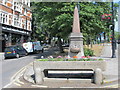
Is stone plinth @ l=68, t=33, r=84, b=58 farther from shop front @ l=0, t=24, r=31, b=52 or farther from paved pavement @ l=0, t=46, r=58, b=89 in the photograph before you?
shop front @ l=0, t=24, r=31, b=52

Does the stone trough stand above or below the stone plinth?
below

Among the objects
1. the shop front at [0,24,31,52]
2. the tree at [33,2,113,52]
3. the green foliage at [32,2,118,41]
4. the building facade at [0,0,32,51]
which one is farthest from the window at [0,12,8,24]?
the tree at [33,2,113,52]

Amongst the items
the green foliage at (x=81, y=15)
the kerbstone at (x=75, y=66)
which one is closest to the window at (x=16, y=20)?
the green foliage at (x=81, y=15)

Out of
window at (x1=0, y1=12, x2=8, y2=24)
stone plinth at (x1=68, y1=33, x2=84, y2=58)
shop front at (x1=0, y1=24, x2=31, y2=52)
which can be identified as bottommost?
stone plinth at (x1=68, y1=33, x2=84, y2=58)

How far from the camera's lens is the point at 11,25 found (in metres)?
28.9

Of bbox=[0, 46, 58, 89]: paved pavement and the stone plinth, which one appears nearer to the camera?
bbox=[0, 46, 58, 89]: paved pavement

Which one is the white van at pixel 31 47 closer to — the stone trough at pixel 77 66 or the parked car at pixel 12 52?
the parked car at pixel 12 52

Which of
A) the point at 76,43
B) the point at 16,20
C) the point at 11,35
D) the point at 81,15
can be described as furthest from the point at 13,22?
the point at 76,43

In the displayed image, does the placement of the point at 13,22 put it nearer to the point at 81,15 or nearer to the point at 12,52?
the point at 12,52

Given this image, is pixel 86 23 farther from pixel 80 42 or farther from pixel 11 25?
pixel 11 25

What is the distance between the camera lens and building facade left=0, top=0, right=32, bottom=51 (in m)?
27.5

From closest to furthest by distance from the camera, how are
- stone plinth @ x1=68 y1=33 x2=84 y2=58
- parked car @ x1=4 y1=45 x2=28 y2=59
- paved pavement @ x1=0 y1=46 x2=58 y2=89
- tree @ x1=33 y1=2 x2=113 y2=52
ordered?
paved pavement @ x1=0 y1=46 x2=58 y2=89, stone plinth @ x1=68 y1=33 x2=84 y2=58, tree @ x1=33 y1=2 x2=113 y2=52, parked car @ x1=4 y1=45 x2=28 y2=59

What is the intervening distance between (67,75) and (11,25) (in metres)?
24.1

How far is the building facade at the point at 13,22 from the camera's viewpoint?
27547mm
